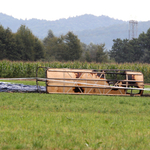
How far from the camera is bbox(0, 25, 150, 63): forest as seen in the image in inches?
2672

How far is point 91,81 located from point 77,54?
196 feet

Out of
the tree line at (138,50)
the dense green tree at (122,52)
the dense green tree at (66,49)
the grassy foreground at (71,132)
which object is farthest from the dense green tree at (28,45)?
the grassy foreground at (71,132)

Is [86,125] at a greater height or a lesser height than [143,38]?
lesser

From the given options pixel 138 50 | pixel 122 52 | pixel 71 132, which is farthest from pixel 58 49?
pixel 71 132

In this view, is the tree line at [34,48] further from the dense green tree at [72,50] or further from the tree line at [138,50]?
the tree line at [138,50]

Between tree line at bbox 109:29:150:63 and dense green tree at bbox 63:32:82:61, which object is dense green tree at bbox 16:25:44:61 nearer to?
dense green tree at bbox 63:32:82:61

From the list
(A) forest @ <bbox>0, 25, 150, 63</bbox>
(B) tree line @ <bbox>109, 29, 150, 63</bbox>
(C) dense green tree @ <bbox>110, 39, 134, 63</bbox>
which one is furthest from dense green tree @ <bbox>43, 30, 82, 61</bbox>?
(B) tree line @ <bbox>109, 29, 150, 63</bbox>

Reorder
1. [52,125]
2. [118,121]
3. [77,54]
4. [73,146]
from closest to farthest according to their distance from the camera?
[73,146], [52,125], [118,121], [77,54]

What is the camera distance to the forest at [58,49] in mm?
67875

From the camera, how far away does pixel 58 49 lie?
80500 millimetres

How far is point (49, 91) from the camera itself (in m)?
17.2

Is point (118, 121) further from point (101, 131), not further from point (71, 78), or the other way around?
point (71, 78)

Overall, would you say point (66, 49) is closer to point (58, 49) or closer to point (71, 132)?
point (58, 49)

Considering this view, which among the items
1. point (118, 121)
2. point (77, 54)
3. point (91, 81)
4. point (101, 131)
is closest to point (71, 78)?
point (91, 81)
